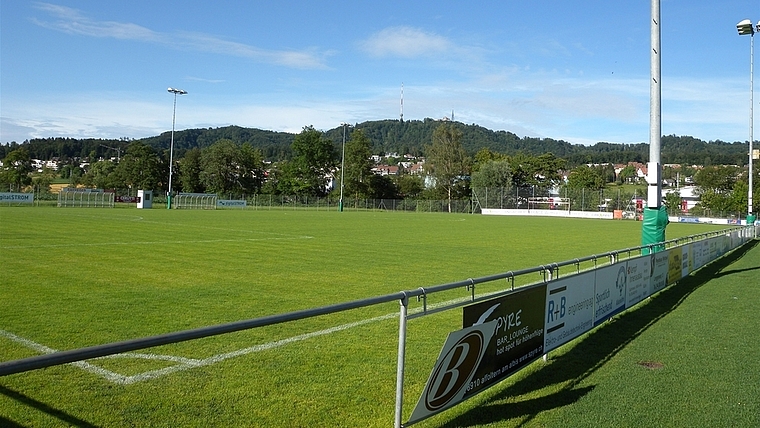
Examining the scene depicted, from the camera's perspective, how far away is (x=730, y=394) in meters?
6.00

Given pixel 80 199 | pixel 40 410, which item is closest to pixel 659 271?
pixel 40 410

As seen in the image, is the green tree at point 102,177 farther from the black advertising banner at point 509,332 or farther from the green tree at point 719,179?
the green tree at point 719,179

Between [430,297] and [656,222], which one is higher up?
[656,222]

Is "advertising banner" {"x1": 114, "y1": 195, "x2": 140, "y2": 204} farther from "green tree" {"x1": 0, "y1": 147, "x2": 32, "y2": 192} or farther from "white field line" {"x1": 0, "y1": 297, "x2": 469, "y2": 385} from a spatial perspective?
"white field line" {"x1": 0, "y1": 297, "x2": 469, "y2": 385}

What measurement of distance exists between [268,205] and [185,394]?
86.7 metres

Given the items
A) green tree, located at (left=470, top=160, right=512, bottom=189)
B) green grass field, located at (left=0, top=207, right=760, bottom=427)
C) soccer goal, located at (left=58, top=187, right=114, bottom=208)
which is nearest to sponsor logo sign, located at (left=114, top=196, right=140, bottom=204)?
soccer goal, located at (left=58, top=187, right=114, bottom=208)

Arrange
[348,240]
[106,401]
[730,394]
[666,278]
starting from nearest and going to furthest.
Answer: [106,401] < [730,394] < [666,278] < [348,240]

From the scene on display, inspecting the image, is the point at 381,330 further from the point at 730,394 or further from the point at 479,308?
the point at 730,394

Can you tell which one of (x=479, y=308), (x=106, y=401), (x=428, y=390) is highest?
(x=479, y=308)

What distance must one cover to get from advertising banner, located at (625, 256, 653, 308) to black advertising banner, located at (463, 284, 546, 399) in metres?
4.57

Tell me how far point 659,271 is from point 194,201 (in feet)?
231

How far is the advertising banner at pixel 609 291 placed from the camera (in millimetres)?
8758

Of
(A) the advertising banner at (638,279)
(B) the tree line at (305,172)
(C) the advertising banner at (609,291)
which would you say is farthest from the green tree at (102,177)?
(C) the advertising banner at (609,291)

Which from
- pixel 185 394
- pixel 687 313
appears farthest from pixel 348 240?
pixel 185 394
